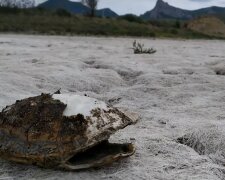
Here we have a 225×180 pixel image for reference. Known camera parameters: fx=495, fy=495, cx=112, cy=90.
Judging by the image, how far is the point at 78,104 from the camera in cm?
373

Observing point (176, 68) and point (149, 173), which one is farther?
point (176, 68)

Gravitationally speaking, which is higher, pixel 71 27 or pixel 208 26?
pixel 208 26

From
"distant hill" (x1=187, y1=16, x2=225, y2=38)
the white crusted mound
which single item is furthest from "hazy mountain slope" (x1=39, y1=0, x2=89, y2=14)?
the white crusted mound

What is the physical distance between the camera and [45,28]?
67.5ft

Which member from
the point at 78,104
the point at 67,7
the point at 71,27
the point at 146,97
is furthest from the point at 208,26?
the point at 67,7

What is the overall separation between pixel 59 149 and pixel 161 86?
12.9ft

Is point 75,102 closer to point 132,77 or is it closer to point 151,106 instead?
point 151,106

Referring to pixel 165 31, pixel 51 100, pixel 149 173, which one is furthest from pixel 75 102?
pixel 165 31

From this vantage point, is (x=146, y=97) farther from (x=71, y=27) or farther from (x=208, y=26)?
(x=208, y=26)

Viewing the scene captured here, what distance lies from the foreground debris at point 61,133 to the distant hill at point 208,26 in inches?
946

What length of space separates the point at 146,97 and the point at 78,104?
2.65 metres

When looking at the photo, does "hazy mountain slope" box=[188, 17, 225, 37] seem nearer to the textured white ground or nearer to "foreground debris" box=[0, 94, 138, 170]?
the textured white ground

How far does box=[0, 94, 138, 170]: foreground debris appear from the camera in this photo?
3.40 meters

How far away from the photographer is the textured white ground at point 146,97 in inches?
140
